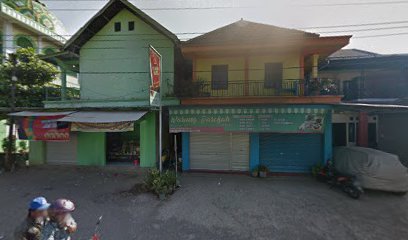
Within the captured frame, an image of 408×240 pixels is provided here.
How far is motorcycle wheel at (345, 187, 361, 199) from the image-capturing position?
266 inches

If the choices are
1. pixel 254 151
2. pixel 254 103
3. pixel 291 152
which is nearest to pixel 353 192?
pixel 291 152

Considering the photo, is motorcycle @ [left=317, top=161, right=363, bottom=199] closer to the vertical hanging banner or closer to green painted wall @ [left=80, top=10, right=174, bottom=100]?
the vertical hanging banner

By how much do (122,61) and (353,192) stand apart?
12.3 m

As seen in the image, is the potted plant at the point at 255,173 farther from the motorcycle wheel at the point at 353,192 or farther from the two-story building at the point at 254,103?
the motorcycle wheel at the point at 353,192

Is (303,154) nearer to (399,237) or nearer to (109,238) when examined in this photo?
(399,237)

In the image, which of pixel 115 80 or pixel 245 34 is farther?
pixel 115 80

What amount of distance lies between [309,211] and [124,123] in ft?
26.5

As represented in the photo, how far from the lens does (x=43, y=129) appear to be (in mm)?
9555

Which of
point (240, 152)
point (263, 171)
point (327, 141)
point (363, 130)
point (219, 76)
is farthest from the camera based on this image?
point (363, 130)

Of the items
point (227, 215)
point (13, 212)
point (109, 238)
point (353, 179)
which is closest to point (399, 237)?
point (353, 179)

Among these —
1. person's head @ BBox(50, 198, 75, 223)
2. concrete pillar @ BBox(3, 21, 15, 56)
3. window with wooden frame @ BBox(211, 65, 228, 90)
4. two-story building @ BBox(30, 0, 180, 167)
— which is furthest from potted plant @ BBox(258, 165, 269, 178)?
concrete pillar @ BBox(3, 21, 15, 56)

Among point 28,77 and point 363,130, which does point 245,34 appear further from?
point 28,77

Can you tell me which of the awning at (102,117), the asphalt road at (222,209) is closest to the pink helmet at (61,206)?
the asphalt road at (222,209)

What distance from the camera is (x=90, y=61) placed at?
11.0m
